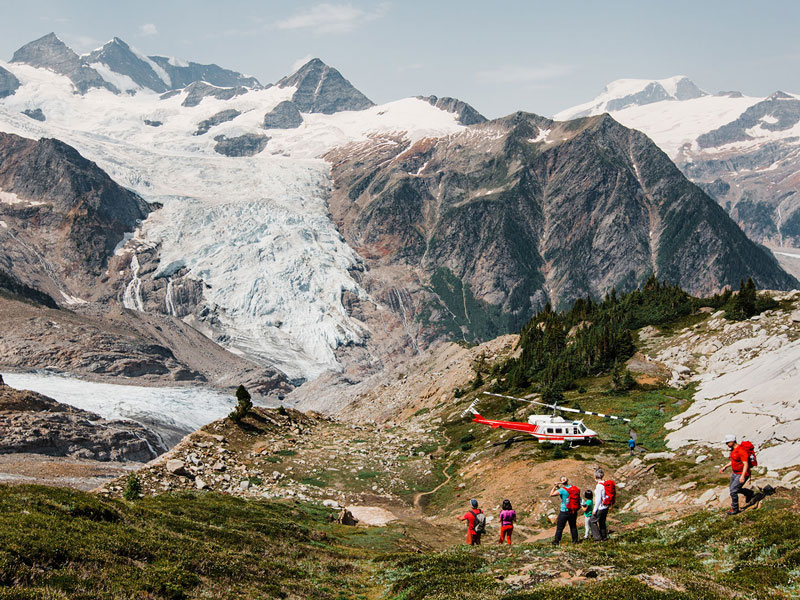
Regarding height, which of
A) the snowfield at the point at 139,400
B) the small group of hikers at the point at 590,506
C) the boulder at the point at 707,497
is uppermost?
the small group of hikers at the point at 590,506

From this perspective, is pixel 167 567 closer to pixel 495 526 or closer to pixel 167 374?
pixel 495 526

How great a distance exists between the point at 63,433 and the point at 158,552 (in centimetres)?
7554

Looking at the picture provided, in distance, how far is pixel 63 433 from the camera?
275 feet

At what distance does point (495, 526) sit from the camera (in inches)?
1411

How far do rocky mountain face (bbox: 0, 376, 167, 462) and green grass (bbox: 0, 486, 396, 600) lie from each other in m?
57.2

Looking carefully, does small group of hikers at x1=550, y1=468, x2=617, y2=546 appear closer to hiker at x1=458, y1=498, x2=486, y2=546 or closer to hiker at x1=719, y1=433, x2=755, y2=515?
hiker at x1=719, y1=433, x2=755, y2=515

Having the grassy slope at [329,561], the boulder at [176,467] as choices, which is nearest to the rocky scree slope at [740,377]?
the grassy slope at [329,561]

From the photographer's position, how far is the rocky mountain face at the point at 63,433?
7625 centimetres

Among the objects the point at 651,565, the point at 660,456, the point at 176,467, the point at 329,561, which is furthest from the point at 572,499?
the point at 176,467

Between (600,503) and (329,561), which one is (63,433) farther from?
(600,503)

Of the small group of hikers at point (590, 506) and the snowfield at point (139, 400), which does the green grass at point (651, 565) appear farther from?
the snowfield at point (139, 400)

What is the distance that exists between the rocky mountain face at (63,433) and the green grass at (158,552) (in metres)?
57.2

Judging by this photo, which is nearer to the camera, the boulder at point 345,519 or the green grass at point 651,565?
the green grass at point 651,565

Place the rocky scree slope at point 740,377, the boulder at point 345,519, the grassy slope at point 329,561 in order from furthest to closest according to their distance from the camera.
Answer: the boulder at point 345,519 → the rocky scree slope at point 740,377 → the grassy slope at point 329,561
